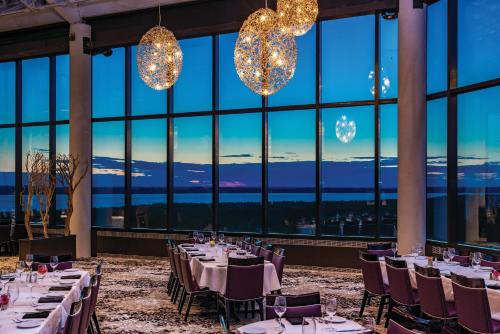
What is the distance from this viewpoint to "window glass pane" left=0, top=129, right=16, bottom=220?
15.9 meters

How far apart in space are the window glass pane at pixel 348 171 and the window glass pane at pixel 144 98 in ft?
14.1

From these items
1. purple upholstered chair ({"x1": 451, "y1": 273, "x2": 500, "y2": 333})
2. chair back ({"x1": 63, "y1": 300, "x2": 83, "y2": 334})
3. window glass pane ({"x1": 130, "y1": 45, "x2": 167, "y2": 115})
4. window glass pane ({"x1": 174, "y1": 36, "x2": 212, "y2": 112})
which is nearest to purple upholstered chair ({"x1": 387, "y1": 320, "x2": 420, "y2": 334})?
purple upholstered chair ({"x1": 451, "y1": 273, "x2": 500, "y2": 333})

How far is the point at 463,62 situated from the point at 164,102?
7141mm

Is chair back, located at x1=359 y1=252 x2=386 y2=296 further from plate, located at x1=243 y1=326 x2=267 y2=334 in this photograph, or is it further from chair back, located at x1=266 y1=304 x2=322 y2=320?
plate, located at x1=243 y1=326 x2=267 y2=334

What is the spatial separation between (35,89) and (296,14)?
11.0m

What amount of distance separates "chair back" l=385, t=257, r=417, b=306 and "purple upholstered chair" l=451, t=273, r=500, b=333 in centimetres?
109

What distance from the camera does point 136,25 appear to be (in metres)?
13.4

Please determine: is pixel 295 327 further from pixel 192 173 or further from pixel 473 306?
pixel 192 173

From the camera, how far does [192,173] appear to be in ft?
45.2

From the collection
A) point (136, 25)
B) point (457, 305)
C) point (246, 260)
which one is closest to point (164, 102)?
point (136, 25)

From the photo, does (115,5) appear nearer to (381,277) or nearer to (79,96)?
→ (79,96)

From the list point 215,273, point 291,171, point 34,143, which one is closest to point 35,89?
point 34,143

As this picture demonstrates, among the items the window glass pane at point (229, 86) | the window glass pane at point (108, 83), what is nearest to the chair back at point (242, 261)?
the window glass pane at point (229, 86)

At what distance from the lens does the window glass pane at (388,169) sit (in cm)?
1136
